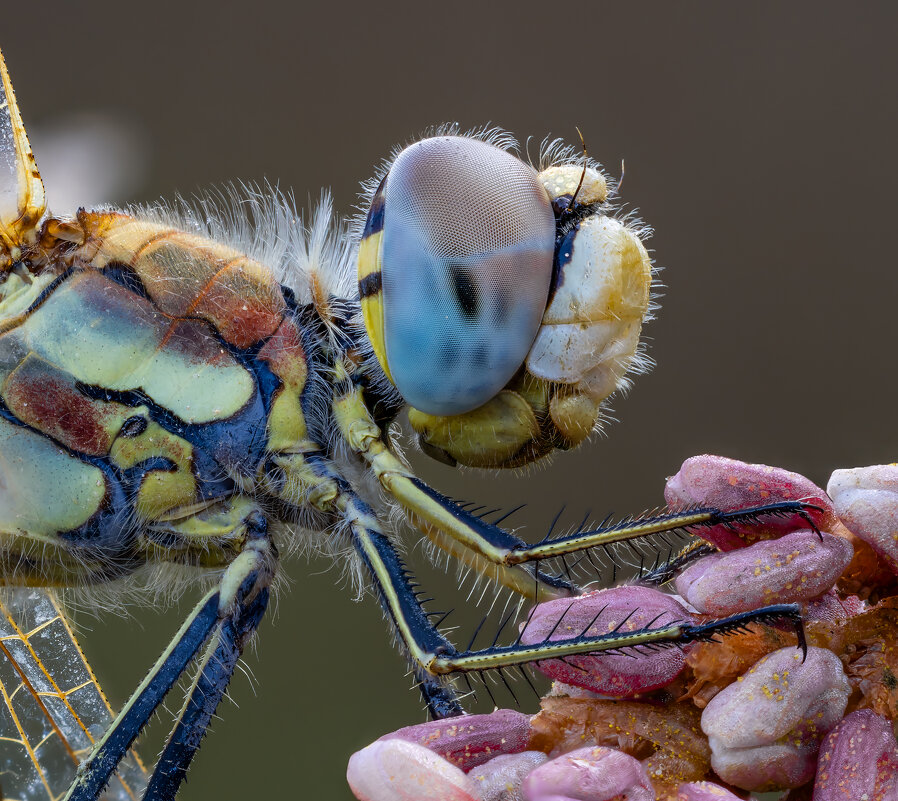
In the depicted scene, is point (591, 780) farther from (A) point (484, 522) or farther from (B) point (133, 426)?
(B) point (133, 426)

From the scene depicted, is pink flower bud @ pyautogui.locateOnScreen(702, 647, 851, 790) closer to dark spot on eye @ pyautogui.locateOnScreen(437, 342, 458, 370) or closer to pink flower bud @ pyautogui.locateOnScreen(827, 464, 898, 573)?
pink flower bud @ pyautogui.locateOnScreen(827, 464, 898, 573)

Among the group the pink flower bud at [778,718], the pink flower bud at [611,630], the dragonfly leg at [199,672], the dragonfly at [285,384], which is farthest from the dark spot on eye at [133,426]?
the pink flower bud at [778,718]

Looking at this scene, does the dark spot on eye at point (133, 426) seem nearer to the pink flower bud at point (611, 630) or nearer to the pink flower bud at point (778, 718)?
the pink flower bud at point (611, 630)

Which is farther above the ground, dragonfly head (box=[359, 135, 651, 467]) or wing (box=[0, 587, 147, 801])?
dragonfly head (box=[359, 135, 651, 467])

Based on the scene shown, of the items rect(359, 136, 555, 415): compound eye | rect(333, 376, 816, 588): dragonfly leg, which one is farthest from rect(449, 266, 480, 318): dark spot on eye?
rect(333, 376, 816, 588): dragonfly leg

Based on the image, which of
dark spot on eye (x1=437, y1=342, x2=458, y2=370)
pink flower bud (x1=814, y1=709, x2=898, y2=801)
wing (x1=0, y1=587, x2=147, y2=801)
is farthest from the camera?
wing (x1=0, y1=587, x2=147, y2=801)

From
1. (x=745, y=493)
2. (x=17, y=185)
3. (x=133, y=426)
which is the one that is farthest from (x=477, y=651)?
(x=17, y=185)
